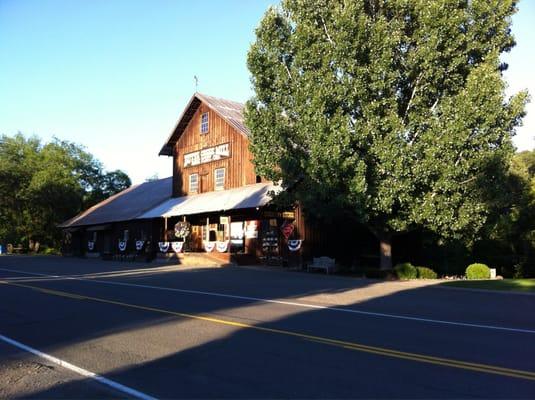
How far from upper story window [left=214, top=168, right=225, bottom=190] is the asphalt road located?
770 inches

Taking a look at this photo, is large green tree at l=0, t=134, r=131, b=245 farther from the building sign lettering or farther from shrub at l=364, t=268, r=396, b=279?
shrub at l=364, t=268, r=396, b=279

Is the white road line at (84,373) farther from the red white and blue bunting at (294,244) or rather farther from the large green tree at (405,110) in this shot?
the red white and blue bunting at (294,244)

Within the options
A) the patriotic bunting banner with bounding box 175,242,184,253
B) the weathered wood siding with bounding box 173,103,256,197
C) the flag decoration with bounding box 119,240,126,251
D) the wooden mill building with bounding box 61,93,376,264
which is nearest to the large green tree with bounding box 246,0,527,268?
the wooden mill building with bounding box 61,93,376,264

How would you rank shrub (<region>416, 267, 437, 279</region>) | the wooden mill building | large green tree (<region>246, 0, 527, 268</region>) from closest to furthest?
1. large green tree (<region>246, 0, 527, 268</region>)
2. shrub (<region>416, 267, 437, 279</region>)
3. the wooden mill building

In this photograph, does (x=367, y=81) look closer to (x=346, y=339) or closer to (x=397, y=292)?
(x=397, y=292)

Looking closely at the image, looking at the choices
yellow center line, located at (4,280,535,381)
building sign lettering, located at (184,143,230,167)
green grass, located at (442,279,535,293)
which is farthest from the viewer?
building sign lettering, located at (184,143,230,167)

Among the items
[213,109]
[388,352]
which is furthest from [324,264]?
[388,352]

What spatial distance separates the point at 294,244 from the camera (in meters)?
27.1

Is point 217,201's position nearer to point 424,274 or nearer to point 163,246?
point 163,246

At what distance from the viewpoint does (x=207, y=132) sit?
35.5m

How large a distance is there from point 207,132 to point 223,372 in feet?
98.4

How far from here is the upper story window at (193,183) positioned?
3666 centimetres

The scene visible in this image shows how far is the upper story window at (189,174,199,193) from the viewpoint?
36656 millimetres

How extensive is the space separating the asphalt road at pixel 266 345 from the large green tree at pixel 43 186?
1667 inches
